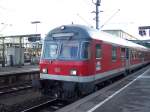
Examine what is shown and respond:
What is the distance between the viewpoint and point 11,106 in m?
12.0

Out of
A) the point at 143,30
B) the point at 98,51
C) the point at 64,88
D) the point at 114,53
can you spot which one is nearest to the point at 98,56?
the point at 98,51

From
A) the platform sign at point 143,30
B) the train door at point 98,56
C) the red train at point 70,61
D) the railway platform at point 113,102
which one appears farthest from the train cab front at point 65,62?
the platform sign at point 143,30

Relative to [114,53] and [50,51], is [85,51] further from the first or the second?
[114,53]

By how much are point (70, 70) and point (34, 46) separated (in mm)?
36209

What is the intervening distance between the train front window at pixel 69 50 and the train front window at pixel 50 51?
0.30 meters

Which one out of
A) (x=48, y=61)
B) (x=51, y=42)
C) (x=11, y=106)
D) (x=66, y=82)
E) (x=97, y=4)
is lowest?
(x=11, y=106)

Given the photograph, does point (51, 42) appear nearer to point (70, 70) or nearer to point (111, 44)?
point (70, 70)

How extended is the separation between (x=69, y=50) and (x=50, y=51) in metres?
0.94

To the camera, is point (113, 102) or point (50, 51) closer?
point (113, 102)

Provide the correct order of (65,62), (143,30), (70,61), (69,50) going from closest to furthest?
1. (70,61)
2. (65,62)
3. (69,50)
4. (143,30)

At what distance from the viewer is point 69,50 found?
40.4ft

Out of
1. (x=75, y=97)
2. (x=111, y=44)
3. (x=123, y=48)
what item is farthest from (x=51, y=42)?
(x=123, y=48)

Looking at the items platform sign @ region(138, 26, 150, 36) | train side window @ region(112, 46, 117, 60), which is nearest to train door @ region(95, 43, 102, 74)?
train side window @ region(112, 46, 117, 60)

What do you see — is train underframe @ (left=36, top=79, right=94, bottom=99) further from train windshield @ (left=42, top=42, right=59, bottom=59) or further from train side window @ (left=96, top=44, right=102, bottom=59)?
train side window @ (left=96, top=44, right=102, bottom=59)
